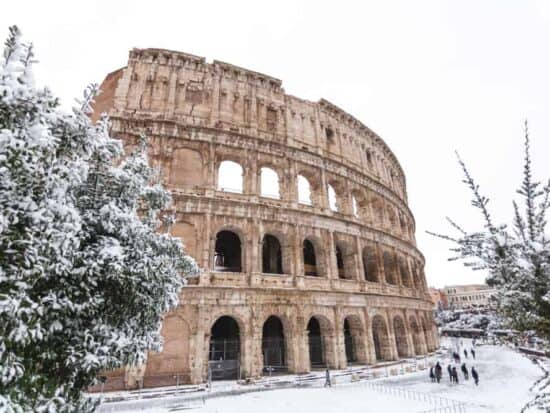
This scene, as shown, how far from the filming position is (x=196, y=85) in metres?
18.5

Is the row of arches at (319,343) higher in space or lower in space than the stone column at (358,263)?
lower

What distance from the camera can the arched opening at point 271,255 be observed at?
1898cm

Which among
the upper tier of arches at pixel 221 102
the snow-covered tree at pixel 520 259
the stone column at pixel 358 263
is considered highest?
the upper tier of arches at pixel 221 102

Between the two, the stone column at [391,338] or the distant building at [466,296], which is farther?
the distant building at [466,296]

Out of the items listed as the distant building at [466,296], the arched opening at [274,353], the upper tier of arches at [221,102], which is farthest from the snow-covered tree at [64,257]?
the distant building at [466,296]

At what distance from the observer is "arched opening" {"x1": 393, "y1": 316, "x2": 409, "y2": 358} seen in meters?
20.2

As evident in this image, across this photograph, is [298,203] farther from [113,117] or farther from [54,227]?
[54,227]

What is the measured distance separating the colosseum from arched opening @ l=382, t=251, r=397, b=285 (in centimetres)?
10

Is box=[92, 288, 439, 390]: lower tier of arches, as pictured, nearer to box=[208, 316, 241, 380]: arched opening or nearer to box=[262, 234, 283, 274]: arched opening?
box=[208, 316, 241, 380]: arched opening

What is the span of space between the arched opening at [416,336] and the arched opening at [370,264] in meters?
4.18

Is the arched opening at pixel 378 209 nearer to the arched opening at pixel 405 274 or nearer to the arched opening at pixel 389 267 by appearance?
the arched opening at pixel 389 267

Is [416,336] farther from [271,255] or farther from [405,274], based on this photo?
[271,255]

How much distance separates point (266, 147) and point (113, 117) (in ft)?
27.3

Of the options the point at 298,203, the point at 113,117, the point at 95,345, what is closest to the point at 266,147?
the point at 298,203
